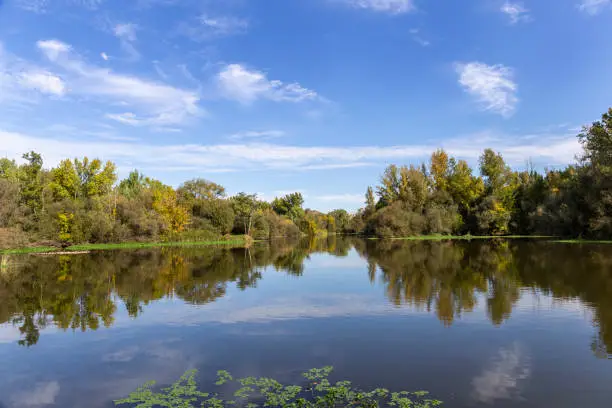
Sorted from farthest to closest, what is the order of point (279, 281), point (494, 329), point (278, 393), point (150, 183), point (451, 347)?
point (150, 183) < point (279, 281) < point (494, 329) < point (451, 347) < point (278, 393)

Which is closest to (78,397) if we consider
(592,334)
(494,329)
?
(494,329)

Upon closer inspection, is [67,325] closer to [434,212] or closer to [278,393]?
[278,393]

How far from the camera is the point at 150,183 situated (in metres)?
82.1

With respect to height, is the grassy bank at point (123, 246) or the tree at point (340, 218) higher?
the tree at point (340, 218)

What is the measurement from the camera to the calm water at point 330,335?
22.7 feet

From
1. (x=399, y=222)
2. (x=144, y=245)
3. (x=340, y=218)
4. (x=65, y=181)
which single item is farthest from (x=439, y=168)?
(x=340, y=218)

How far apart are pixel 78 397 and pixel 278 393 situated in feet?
11.1

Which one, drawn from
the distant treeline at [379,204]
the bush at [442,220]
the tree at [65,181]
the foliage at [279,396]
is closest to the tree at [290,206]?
the distant treeline at [379,204]

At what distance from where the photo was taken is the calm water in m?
6.91

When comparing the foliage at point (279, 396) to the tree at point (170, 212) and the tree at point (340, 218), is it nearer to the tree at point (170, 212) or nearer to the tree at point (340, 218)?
the tree at point (170, 212)

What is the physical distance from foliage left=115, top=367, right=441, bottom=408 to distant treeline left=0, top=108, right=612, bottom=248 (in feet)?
132

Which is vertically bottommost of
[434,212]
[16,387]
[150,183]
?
[16,387]

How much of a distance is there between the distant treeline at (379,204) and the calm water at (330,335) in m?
27.8

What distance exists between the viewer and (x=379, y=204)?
7681cm
